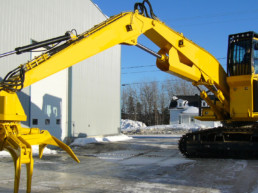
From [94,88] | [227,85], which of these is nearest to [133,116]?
[94,88]

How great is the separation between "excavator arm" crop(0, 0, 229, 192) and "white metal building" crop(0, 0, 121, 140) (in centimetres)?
724

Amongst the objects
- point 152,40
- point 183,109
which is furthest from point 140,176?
point 183,109

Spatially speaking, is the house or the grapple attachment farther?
the house

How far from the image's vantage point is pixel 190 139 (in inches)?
452

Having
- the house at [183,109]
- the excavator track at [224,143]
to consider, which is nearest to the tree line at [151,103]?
the house at [183,109]

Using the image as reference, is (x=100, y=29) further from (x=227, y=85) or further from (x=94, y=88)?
(x=94, y=88)

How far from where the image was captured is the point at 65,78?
1848cm

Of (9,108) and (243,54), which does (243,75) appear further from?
(9,108)

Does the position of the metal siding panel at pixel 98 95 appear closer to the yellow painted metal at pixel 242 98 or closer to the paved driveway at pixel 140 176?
the paved driveway at pixel 140 176

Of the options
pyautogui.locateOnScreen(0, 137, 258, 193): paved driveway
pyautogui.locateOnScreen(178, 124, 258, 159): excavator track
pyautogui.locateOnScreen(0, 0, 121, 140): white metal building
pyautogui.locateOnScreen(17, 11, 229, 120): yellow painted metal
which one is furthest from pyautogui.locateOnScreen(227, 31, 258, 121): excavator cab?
pyautogui.locateOnScreen(0, 0, 121, 140): white metal building

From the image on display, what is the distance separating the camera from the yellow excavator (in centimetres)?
634

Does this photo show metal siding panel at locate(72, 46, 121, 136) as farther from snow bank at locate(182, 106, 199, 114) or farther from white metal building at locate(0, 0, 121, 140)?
snow bank at locate(182, 106, 199, 114)

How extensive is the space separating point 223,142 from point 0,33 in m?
10.1

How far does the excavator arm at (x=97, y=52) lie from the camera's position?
590 cm
